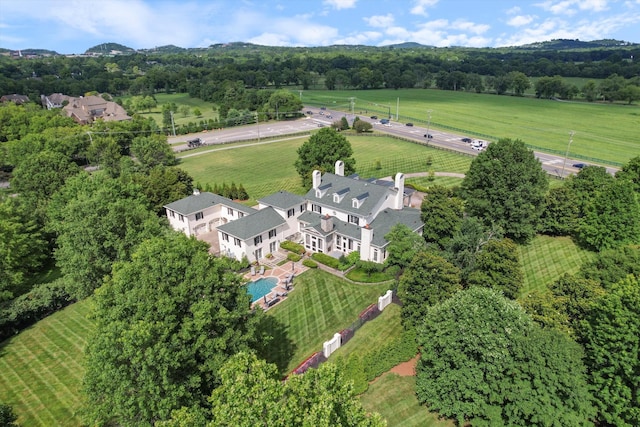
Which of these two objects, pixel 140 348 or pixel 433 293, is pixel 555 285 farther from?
pixel 140 348

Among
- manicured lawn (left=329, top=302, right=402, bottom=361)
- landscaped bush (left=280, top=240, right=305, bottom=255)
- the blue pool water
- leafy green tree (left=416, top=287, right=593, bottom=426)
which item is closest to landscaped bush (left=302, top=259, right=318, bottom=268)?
landscaped bush (left=280, top=240, right=305, bottom=255)

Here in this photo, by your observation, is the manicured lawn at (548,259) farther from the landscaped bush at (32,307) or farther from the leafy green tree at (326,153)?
the landscaped bush at (32,307)

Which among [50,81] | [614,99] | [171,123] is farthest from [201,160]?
[614,99]

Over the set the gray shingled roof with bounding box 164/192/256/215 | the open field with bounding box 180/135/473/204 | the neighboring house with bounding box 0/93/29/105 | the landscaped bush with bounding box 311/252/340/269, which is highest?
the neighboring house with bounding box 0/93/29/105

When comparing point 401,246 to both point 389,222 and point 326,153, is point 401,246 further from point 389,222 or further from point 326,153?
point 326,153

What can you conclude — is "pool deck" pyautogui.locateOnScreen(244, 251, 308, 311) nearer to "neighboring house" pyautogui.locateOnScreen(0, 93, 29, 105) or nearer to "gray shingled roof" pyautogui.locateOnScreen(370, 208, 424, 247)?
"gray shingled roof" pyautogui.locateOnScreen(370, 208, 424, 247)

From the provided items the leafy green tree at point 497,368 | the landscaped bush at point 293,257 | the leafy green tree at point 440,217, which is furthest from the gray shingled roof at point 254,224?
the leafy green tree at point 497,368
